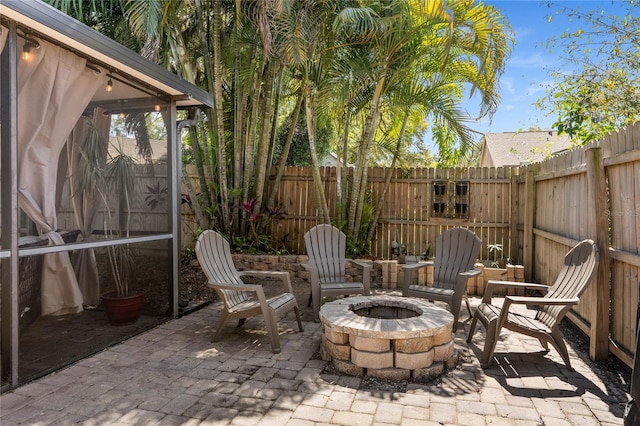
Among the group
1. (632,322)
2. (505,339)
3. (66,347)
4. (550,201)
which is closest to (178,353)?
(66,347)

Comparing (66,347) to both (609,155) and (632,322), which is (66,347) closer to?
(632,322)

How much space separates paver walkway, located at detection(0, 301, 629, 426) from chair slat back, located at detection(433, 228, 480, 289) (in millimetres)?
1127

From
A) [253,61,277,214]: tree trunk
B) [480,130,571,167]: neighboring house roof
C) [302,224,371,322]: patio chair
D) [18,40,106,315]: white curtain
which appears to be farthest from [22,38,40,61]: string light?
[480,130,571,167]: neighboring house roof

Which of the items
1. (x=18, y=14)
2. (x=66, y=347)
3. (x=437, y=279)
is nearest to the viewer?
(x=18, y=14)

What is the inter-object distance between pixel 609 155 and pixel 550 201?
1.69 meters

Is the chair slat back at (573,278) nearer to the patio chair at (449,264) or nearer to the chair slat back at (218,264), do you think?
the patio chair at (449,264)

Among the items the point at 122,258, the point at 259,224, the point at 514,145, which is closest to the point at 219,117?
the point at 259,224

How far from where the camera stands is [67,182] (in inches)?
120

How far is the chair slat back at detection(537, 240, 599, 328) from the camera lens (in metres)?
2.78

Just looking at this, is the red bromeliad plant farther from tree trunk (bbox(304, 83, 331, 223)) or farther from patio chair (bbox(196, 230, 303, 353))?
patio chair (bbox(196, 230, 303, 353))

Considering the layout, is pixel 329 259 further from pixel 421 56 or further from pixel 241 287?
pixel 421 56

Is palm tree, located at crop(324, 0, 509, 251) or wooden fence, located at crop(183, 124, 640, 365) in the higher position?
palm tree, located at crop(324, 0, 509, 251)

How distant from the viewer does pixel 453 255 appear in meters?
4.35

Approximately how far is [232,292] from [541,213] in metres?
3.95
